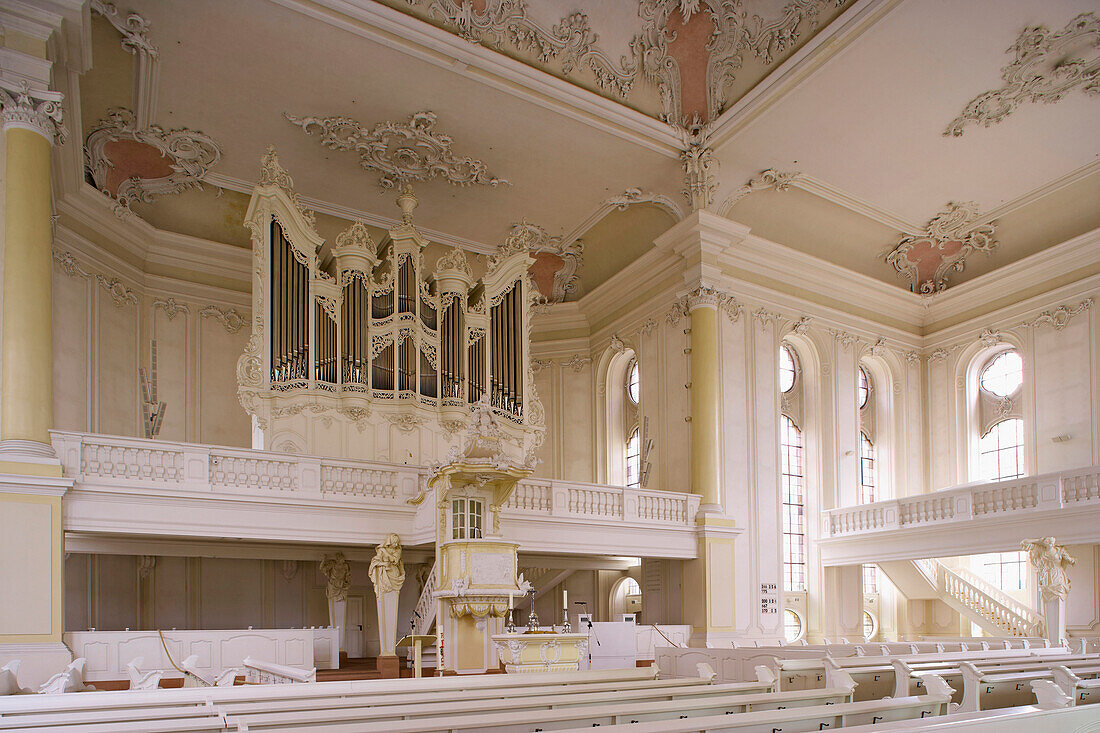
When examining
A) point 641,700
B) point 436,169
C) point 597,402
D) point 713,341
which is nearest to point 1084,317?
point 713,341

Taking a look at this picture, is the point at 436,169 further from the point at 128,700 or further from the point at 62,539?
the point at 128,700

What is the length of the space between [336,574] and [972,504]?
11.0 meters

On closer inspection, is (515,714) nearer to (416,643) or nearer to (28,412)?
(416,643)

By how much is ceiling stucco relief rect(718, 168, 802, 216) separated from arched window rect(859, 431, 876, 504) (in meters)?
6.12

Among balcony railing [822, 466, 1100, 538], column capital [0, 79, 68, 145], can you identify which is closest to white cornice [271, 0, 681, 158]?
column capital [0, 79, 68, 145]

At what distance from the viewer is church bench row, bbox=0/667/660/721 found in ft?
18.4

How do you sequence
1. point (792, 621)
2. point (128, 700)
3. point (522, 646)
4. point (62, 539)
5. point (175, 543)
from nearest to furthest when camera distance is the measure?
point (128, 700)
point (522, 646)
point (62, 539)
point (175, 543)
point (792, 621)

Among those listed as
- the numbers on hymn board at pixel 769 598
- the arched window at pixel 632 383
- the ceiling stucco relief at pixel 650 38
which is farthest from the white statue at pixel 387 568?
the arched window at pixel 632 383

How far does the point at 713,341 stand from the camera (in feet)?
55.8

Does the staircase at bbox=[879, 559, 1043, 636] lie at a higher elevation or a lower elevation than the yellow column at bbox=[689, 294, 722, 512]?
lower

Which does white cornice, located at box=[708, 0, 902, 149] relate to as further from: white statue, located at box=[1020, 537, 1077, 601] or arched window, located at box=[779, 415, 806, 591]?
white statue, located at box=[1020, 537, 1077, 601]

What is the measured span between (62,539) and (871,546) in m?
14.0

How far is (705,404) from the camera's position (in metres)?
16.8

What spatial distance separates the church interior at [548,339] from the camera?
436 inches
